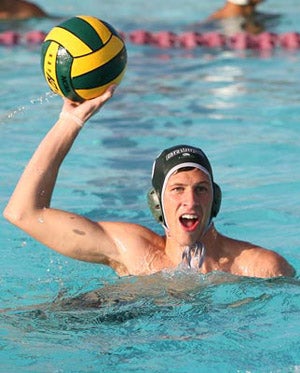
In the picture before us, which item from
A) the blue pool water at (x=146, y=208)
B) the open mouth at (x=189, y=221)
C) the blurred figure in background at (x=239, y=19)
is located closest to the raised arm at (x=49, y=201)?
the blue pool water at (x=146, y=208)

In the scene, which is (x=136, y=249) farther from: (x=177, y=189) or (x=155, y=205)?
(x=177, y=189)

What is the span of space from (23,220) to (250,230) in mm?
2304

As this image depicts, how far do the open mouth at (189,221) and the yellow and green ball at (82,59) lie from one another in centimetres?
73

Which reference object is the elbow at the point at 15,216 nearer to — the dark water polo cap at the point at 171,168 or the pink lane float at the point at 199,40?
the dark water polo cap at the point at 171,168

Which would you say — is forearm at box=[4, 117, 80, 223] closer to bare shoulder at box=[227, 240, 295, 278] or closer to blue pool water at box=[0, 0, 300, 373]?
blue pool water at box=[0, 0, 300, 373]

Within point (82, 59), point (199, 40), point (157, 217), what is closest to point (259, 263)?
point (157, 217)

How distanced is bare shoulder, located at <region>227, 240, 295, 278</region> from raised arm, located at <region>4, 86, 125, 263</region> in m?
0.59

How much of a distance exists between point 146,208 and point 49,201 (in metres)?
2.30

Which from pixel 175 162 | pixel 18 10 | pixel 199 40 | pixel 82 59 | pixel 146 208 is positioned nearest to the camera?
pixel 175 162

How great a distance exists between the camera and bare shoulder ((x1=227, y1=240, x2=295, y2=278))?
4.80 m

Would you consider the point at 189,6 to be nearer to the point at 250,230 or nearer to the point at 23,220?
the point at 250,230

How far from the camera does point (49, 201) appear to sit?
468 cm

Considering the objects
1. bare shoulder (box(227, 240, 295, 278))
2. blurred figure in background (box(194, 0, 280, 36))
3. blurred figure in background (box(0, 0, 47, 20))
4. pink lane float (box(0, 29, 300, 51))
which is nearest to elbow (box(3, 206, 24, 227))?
bare shoulder (box(227, 240, 295, 278))

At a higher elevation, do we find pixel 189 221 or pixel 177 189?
pixel 177 189
